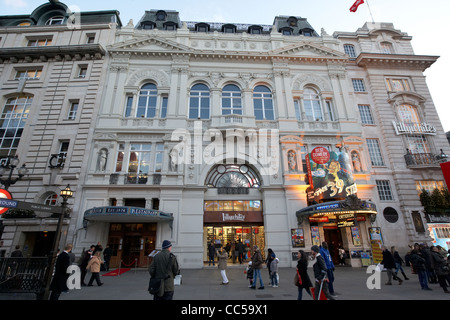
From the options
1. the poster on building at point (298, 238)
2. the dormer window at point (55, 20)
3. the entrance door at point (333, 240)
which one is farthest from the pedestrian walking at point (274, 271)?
the dormer window at point (55, 20)

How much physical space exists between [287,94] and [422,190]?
14.7 m

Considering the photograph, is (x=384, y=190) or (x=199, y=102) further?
(x=199, y=102)

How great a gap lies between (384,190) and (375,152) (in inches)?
144

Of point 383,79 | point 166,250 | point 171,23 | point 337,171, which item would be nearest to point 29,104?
point 171,23

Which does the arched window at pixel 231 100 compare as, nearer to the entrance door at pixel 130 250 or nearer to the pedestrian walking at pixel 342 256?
the entrance door at pixel 130 250

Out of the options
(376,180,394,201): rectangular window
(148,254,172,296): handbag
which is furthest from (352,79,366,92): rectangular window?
(148,254,172,296): handbag

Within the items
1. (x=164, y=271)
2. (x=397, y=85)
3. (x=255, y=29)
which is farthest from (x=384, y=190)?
(x=255, y=29)

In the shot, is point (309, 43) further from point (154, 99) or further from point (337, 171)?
point (154, 99)

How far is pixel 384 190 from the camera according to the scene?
20.0 meters

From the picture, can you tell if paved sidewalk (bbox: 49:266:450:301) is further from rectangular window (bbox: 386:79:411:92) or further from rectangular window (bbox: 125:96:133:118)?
rectangular window (bbox: 386:79:411:92)

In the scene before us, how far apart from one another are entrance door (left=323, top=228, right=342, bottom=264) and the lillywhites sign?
11379mm

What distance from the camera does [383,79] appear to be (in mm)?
23500

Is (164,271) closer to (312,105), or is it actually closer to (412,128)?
(312,105)

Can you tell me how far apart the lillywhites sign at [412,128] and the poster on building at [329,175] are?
7.84 meters
